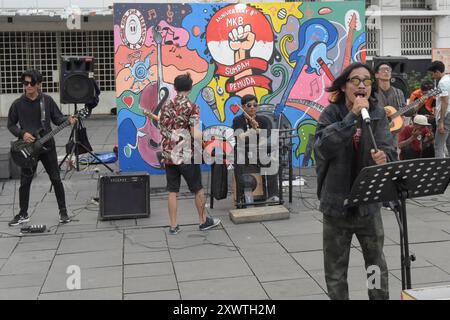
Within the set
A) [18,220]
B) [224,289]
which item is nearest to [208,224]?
[224,289]

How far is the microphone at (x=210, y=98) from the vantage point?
10.4 metres

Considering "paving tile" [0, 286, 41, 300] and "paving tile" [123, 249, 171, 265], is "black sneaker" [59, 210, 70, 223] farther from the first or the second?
"paving tile" [0, 286, 41, 300]

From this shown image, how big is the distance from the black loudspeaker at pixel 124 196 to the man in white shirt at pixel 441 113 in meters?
4.56

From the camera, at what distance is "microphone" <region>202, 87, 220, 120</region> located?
10.4m

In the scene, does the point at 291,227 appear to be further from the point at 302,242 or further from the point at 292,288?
the point at 292,288

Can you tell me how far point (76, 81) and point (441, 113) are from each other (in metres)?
6.13

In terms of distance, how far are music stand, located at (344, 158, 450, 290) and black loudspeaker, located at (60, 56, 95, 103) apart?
7.59 meters

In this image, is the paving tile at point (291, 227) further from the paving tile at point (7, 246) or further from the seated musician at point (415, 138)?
the paving tile at point (7, 246)

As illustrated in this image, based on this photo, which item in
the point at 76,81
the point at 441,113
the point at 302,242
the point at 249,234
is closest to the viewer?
the point at 302,242

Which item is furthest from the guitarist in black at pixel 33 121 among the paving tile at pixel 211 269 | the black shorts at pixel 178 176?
the paving tile at pixel 211 269

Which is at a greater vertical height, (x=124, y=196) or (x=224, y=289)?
(x=124, y=196)

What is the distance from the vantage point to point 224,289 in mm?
4816

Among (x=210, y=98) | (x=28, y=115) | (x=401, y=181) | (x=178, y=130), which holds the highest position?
(x=210, y=98)

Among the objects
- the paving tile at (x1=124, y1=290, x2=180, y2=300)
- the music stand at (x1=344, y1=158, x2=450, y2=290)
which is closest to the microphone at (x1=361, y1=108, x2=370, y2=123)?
the music stand at (x1=344, y1=158, x2=450, y2=290)
